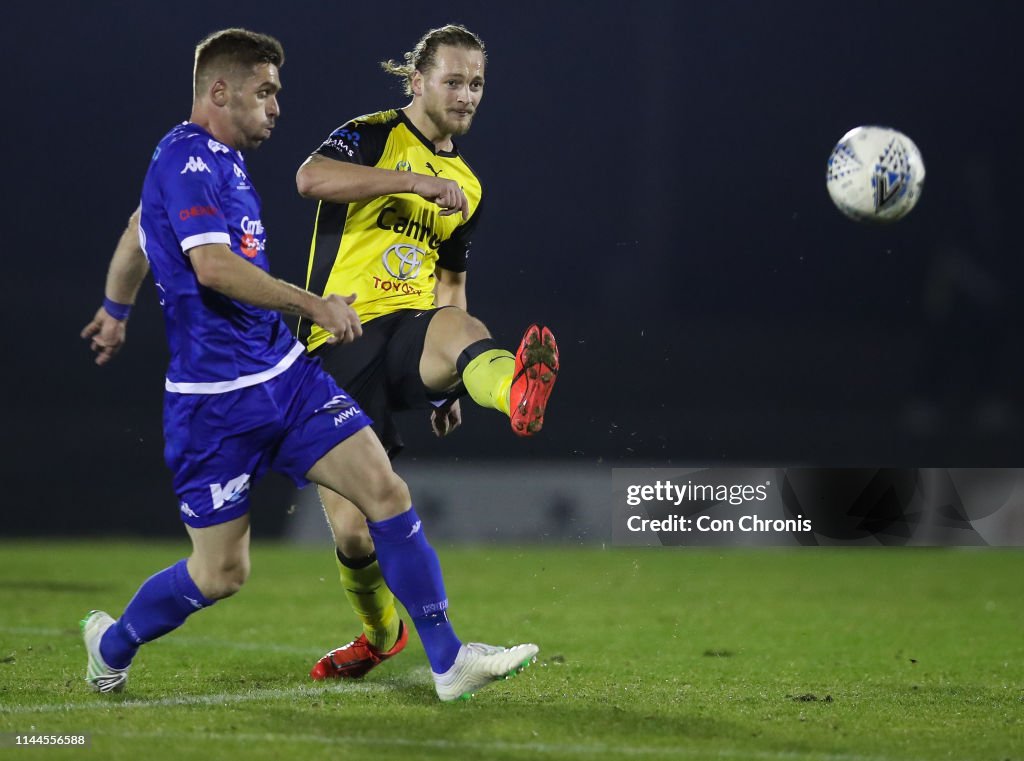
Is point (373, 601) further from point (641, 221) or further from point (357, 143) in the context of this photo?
point (641, 221)

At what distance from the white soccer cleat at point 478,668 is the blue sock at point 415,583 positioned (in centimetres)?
3

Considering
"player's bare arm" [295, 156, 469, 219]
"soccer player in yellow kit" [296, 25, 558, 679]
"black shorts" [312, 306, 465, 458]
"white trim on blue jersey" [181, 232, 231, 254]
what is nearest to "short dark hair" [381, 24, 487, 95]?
"soccer player in yellow kit" [296, 25, 558, 679]

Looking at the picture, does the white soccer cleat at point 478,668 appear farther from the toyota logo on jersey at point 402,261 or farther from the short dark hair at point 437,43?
the short dark hair at point 437,43

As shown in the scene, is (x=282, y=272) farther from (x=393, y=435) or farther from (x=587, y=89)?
(x=393, y=435)

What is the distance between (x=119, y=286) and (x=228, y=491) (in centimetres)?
91

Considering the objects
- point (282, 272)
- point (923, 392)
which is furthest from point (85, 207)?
point (923, 392)

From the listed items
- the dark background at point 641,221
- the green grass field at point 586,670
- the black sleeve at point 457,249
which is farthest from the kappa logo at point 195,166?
the dark background at point 641,221

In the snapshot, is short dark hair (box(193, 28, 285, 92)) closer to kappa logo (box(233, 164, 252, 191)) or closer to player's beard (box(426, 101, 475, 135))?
kappa logo (box(233, 164, 252, 191))

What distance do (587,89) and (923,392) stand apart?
19.2 feet

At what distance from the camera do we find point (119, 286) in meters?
4.41

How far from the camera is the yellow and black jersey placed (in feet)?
16.0

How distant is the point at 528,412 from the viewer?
4215 millimetres

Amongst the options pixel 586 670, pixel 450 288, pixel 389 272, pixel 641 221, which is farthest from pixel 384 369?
pixel 641 221

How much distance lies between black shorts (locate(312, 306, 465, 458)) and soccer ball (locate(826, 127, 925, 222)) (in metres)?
1.87
